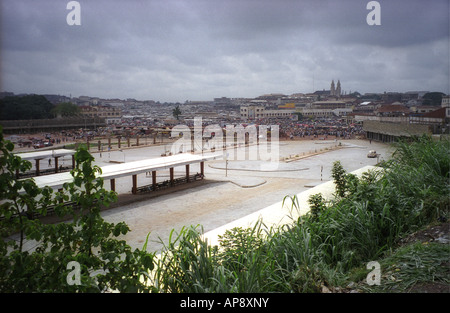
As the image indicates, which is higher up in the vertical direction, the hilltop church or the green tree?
the hilltop church

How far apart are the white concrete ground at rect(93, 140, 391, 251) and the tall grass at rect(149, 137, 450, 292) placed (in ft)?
11.5

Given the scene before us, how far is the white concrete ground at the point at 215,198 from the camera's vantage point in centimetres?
1250

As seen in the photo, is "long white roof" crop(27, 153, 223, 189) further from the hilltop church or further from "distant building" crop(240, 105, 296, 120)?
the hilltop church

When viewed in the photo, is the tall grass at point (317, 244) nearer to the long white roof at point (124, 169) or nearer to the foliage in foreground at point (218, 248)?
the foliage in foreground at point (218, 248)

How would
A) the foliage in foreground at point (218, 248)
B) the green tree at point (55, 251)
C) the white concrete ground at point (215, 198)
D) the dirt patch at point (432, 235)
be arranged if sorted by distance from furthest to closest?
the white concrete ground at point (215, 198)
the dirt patch at point (432, 235)
the foliage in foreground at point (218, 248)
the green tree at point (55, 251)

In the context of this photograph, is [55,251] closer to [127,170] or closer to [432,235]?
[432,235]

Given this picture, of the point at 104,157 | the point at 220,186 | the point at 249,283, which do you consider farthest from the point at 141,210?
the point at 104,157

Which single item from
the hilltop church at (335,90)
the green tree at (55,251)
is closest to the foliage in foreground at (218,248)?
the green tree at (55,251)

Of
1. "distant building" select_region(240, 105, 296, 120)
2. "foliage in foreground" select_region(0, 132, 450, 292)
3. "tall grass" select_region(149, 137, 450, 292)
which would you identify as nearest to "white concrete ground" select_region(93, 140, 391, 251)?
"tall grass" select_region(149, 137, 450, 292)

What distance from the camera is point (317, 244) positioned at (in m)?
5.21

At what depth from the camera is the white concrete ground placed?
12500 mm

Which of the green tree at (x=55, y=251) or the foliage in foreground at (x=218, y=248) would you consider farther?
the foliage in foreground at (x=218, y=248)

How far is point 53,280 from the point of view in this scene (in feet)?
8.98

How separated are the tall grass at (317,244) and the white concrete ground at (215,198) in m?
3.50
